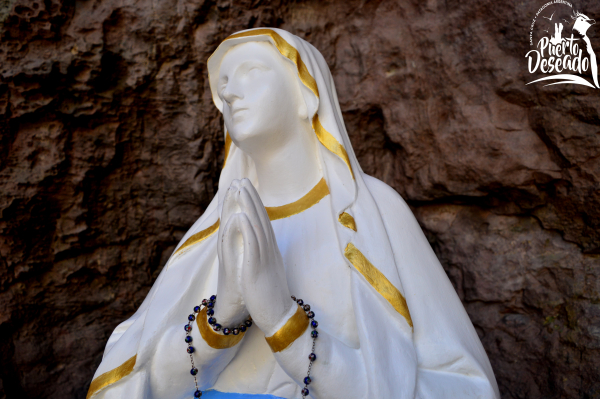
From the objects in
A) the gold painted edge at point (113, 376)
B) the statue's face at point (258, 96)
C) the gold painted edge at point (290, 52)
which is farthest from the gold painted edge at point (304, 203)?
the gold painted edge at point (113, 376)

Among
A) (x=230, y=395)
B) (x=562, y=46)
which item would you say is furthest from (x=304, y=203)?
(x=562, y=46)

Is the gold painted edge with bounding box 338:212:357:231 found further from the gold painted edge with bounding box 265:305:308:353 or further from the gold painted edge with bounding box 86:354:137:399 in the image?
the gold painted edge with bounding box 86:354:137:399

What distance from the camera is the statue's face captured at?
2027mm

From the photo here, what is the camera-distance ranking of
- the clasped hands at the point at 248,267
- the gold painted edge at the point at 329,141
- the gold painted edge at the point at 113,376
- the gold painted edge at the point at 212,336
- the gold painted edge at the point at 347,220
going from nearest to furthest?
1. the clasped hands at the point at 248,267
2. the gold painted edge at the point at 212,336
3. the gold painted edge at the point at 113,376
4. the gold painted edge at the point at 347,220
5. the gold painted edge at the point at 329,141

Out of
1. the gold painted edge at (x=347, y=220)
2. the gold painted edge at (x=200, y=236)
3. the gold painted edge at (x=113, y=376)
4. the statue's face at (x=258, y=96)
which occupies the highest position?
the statue's face at (x=258, y=96)

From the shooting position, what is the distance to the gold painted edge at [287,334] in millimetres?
1593

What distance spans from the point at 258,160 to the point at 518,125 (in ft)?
5.27

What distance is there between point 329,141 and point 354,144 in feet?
4.33

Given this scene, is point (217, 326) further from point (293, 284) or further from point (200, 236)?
point (200, 236)

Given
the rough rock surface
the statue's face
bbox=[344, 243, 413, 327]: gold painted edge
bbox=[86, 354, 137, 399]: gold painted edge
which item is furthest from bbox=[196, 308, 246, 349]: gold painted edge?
the rough rock surface

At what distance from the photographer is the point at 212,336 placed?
1697 millimetres

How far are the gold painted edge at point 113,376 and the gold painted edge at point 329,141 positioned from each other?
40.5 inches

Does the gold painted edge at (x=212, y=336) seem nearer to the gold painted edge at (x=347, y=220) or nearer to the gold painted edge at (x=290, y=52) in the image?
the gold painted edge at (x=347, y=220)

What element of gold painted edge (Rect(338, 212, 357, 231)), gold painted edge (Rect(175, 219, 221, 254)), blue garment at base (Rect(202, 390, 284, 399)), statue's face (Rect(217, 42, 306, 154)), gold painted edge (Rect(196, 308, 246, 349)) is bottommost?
blue garment at base (Rect(202, 390, 284, 399))
